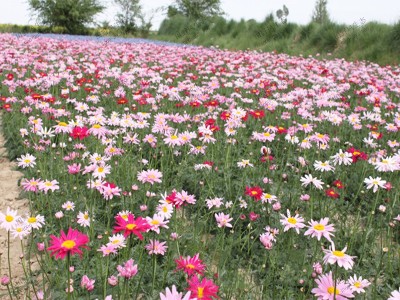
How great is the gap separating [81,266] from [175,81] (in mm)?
6078

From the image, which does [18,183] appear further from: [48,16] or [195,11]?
[195,11]

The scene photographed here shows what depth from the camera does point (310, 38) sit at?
16422 mm

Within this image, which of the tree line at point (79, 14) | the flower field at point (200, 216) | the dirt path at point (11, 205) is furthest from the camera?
the tree line at point (79, 14)

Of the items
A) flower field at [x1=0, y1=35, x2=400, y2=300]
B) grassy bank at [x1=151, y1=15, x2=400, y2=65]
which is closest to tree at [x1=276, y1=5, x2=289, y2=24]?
grassy bank at [x1=151, y1=15, x2=400, y2=65]

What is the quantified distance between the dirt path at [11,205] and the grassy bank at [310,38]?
12.0 metres

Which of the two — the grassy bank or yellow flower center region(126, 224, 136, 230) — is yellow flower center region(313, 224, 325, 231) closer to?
yellow flower center region(126, 224, 136, 230)

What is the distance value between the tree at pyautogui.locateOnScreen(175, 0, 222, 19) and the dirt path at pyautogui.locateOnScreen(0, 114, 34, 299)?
113 feet

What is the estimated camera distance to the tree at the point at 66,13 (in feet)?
109

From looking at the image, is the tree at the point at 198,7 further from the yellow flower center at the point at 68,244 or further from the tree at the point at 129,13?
the yellow flower center at the point at 68,244

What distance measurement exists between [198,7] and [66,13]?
1314 centimetres

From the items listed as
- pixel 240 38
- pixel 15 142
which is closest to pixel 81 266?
pixel 15 142

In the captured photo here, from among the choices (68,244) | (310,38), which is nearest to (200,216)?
(68,244)

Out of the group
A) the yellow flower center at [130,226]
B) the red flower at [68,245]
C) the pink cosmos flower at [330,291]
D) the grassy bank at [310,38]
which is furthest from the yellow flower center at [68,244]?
the grassy bank at [310,38]

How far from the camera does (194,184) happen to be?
3865 mm
